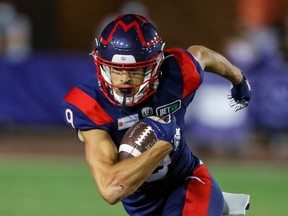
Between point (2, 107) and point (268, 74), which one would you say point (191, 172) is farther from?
point (2, 107)

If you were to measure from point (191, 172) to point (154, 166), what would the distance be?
2.61ft

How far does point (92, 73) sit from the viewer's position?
9.44 metres

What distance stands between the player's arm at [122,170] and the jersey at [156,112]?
0.98 ft

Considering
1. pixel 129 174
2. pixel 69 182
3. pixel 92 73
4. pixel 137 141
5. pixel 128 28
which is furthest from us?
pixel 69 182

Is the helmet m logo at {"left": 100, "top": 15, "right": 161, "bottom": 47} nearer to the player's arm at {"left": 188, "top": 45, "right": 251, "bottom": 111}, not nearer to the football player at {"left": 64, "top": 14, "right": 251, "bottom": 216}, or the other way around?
the football player at {"left": 64, "top": 14, "right": 251, "bottom": 216}

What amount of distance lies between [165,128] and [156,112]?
0.34 m

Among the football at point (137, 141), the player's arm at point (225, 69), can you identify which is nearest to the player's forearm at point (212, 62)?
the player's arm at point (225, 69)

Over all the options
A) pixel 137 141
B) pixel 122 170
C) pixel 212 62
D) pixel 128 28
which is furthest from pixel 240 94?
pixel 122 170

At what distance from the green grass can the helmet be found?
3.19m

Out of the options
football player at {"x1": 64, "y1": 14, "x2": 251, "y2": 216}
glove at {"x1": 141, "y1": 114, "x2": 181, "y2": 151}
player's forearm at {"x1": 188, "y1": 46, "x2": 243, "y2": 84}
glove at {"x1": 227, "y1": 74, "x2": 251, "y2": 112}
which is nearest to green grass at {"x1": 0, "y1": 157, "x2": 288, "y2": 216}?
glove at {"x1": 227, "y1": 74, "x2": 251, "y2": 112}

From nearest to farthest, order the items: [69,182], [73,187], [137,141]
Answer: [137,141]
[73,187]
[69,182]

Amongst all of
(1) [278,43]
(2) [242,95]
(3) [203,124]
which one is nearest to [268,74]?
(3) [203,124]

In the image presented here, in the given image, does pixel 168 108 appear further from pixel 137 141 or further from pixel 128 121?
pixel 137 141

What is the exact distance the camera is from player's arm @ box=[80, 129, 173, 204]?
4801mm
